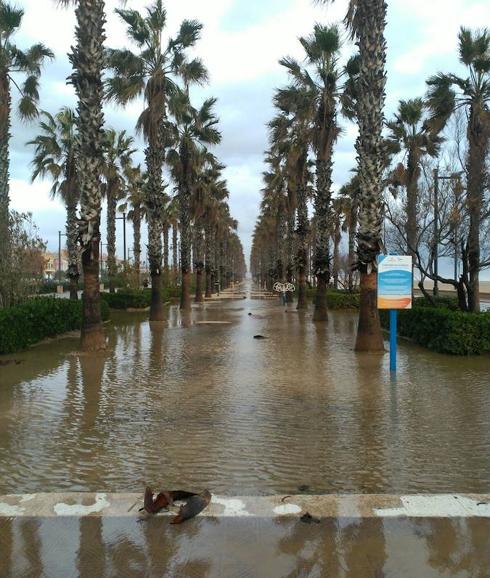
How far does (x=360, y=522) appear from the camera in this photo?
13.1 ft

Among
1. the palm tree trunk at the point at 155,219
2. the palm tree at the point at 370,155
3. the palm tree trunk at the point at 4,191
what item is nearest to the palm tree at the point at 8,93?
the palm tree trunk at the point at 4,191

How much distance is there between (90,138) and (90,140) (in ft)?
0.15

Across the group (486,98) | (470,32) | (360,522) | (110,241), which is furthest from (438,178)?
(110,241)

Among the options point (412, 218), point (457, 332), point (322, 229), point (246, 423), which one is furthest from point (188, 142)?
point (246, 423)

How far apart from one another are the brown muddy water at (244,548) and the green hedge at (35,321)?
9.41 metres

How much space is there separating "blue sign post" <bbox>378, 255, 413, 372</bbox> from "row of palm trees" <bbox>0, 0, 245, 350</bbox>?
6746 millimetres

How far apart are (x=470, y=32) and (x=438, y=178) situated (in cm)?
525

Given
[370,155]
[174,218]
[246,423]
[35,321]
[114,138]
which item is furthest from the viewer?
[174,218]

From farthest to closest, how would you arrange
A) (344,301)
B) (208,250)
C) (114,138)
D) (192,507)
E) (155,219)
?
(208,250)
(114,138)
(344,301)
(155,219)
(192,507)

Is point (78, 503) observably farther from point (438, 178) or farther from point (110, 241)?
point (110, 241)

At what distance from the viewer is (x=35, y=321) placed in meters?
14.4

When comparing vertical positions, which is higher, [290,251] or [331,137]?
[331,137]

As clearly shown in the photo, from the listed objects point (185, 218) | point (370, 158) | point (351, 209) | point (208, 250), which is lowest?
point (208, 250)

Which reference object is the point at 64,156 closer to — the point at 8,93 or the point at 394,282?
the point at 8,93
